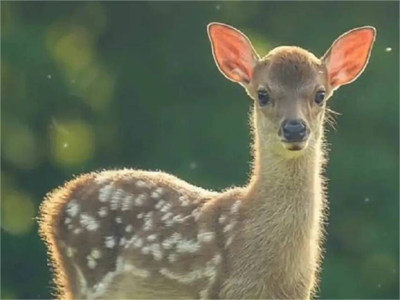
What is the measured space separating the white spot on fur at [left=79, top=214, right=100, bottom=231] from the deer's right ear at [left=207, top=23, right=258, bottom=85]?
1.09m

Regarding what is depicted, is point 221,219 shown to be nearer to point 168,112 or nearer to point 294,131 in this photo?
point 294,131

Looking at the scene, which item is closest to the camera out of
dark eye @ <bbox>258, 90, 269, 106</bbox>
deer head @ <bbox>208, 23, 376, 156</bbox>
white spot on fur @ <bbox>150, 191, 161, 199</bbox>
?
deer head @ <bbox>208, 23, 376, 156</bbox>

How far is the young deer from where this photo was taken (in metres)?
9.85

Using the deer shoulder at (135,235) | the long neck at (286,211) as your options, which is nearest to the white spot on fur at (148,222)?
the deer shoulder at (135,235)

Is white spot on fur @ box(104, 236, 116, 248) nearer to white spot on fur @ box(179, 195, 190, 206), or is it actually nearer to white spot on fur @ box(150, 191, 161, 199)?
white spot on fur @ box(150, 191, 161, 199)

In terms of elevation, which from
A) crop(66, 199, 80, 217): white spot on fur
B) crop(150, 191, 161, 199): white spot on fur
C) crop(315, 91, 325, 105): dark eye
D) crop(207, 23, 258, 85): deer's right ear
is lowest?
crop(150, 191, 161, 199): white spot on fur

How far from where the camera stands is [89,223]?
10.7 m

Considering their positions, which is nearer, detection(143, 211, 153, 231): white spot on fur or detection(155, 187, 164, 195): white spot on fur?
detection(143, 211, 153, 231): white spot on fur

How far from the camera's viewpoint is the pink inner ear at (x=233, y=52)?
34.0ft

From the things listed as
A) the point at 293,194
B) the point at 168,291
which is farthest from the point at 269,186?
the point at 168,291

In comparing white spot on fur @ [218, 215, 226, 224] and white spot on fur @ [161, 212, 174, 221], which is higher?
white spot on fur @ [161, 212, 174, 221]

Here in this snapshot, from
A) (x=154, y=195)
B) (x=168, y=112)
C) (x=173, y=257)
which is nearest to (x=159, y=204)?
(x=154, y=195)

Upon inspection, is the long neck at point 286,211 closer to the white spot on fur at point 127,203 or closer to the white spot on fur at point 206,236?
the white spot on fur at point 206,236

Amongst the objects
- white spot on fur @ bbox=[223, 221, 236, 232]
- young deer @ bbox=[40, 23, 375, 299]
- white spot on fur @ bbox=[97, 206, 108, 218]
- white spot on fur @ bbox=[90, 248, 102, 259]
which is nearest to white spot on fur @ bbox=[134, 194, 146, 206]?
young deer @ bbox=[40, 23, 375, 299]
